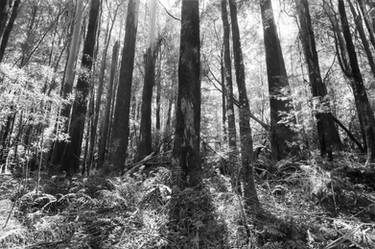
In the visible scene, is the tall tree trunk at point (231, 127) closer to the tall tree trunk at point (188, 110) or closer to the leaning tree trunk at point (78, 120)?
the tall tree trunk at point (188, 110)

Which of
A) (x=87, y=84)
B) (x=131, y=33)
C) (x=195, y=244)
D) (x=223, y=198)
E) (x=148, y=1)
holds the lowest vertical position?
(x=195, y=244)

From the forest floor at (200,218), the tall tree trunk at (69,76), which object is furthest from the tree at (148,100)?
the forest floor at (200,218)

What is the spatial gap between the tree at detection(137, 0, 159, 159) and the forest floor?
520 cm

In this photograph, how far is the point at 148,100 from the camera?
1076 cm

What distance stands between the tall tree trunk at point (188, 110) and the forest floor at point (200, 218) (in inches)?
12.5

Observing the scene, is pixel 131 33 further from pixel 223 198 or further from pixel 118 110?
pixel 223 198

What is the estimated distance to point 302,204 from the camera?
4496 millimetres

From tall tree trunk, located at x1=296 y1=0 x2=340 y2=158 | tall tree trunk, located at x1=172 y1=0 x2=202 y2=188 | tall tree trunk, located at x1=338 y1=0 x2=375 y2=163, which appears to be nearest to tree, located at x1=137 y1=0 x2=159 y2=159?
tall tree trunk, located at x1=172 y1=0 x2=202 y2=188

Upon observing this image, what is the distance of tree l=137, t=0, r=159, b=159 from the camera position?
33.7ft

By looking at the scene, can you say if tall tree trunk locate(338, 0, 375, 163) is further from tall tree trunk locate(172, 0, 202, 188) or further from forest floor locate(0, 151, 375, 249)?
tall tree trunk locate(172, 0, 202, 188)

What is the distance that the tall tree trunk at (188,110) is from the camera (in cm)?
484

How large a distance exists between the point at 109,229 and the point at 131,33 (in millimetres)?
7175

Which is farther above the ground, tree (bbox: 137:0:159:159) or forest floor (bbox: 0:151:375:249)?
tree (bbox: 137:0:159:159)

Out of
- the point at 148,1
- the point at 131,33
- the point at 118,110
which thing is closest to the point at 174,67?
the point at 148,1
